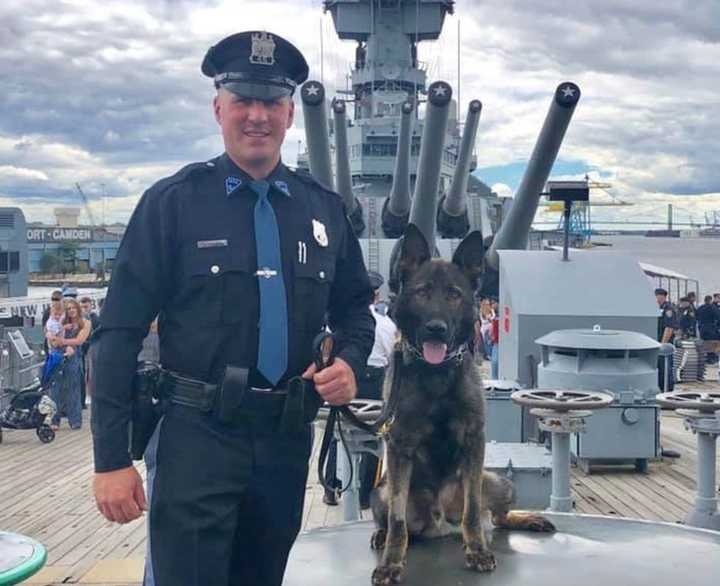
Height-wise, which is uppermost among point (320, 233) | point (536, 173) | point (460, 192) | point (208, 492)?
point (460, 192)

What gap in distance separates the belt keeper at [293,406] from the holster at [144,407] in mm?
288

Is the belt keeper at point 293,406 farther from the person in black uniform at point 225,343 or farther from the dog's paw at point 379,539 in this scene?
the dog's paw at point 379,539

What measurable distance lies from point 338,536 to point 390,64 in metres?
24.2

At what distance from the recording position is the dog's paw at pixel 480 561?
2.87m

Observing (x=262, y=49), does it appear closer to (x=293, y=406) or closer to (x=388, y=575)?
(x=293, y=406)

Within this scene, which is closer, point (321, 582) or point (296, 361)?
point (296, 361)

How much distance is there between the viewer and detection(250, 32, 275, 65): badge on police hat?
218 cm

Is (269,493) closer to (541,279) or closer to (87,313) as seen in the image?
(541,279)

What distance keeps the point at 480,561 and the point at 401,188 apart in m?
14.2

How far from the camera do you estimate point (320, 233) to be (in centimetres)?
229

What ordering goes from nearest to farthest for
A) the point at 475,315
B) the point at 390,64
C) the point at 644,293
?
1. the point at 475,315
2. the point at 644,293
3. the point at 390,64

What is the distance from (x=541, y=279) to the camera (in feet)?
27.3

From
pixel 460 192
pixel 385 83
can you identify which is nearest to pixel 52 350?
pixel 460 192

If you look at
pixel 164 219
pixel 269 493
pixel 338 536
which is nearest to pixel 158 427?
pixel 269 493
